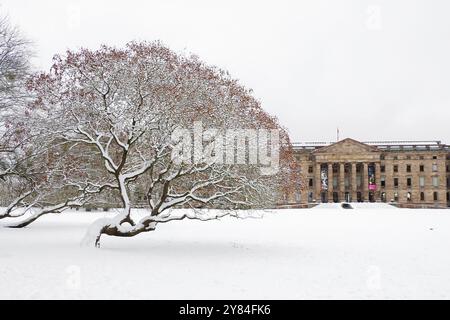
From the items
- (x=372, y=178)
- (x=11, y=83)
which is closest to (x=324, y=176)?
(x=372, y=178)

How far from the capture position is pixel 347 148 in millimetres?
122125

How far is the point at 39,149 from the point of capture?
894 inches

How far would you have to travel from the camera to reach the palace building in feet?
397

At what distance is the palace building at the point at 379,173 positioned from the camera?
397 feet

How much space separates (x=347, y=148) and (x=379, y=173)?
387 inches

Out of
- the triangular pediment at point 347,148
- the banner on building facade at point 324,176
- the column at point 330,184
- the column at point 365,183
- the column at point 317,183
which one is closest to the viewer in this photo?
the banner on building facade at point 324,176

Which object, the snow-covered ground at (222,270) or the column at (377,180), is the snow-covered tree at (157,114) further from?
the column at (377,180)

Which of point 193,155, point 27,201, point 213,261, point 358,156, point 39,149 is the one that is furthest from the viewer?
point 358,156

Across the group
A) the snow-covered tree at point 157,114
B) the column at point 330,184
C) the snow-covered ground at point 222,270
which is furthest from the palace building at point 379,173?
the snow-covered tree at point 157,114

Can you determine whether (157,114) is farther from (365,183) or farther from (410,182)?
(410,182)

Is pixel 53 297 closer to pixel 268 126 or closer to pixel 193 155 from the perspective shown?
pixel 193 155

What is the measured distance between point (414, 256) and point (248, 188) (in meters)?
7.38

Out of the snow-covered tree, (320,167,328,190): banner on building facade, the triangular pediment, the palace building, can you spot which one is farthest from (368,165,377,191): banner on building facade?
the snow-covered tree

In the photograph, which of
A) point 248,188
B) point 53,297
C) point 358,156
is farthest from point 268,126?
point 358,156
